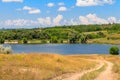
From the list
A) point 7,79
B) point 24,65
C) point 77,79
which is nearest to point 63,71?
point 24,65

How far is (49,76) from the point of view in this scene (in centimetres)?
3388

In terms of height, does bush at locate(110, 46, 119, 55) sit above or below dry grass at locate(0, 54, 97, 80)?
below

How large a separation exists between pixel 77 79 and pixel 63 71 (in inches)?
311

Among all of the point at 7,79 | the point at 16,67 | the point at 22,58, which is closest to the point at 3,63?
the point at 16,67

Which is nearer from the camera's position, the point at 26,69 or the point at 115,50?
the point at 26,69

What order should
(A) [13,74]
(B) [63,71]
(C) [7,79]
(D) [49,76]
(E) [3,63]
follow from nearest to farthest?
(C) [7,79] → (A) [13,74] → (D) [49,76] → (E) [3,63] → (B) [63,71]

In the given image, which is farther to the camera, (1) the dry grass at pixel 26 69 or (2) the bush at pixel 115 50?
(2) the bush at pixel 115 50

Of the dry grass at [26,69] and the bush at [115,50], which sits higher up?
the dry grass at [26,69]

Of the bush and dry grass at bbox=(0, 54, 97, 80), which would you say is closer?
dry grass at bbox=(0, 54, 97, 80)

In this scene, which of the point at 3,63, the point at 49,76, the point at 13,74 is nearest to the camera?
the point at 13,74

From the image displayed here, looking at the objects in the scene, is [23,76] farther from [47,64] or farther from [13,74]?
[47,64]

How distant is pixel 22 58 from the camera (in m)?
41.7

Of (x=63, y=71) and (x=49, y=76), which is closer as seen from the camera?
(x=49, y=76)

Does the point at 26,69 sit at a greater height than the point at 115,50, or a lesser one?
greater
